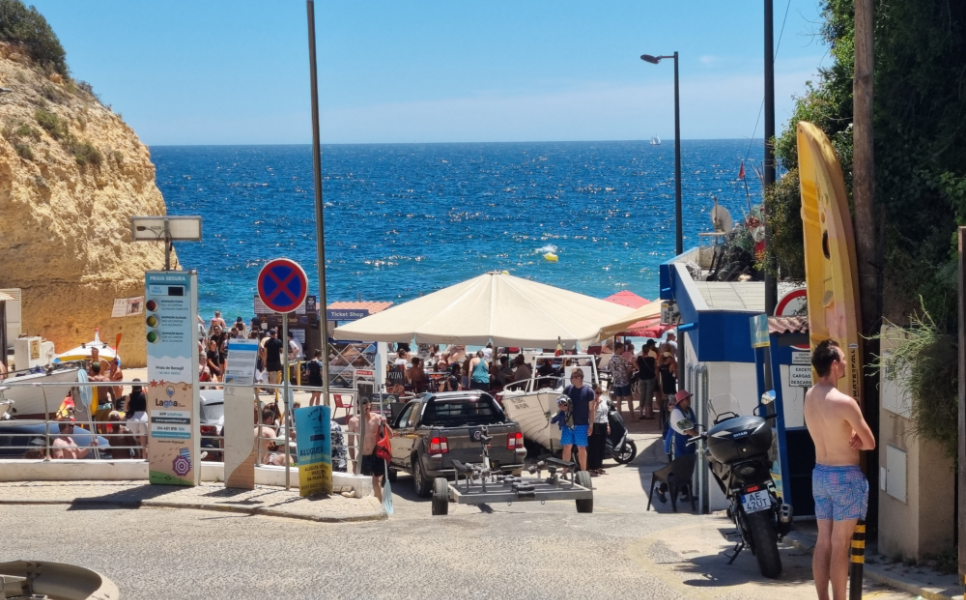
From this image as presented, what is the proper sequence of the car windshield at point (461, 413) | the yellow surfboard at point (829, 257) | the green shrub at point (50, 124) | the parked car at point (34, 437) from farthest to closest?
the green shrub at point (50, 124) < the car windshield at point (461, 413) < the parked car at point (34, 437) < the yellow surfboard at point (829, 257)

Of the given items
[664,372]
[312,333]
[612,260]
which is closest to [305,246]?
[612,260]

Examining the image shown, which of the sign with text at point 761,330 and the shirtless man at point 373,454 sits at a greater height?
the sign with text at point 761,330

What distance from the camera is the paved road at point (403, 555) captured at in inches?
290

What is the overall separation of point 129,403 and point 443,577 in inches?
331

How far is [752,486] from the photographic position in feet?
25.3

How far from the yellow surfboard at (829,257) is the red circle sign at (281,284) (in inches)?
201

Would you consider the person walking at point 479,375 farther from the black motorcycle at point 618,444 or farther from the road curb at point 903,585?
the road curb at point 903,585

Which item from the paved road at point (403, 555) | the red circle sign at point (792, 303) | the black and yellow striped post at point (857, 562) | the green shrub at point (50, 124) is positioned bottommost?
the paved road at point (403, 555)

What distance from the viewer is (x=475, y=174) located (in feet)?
609

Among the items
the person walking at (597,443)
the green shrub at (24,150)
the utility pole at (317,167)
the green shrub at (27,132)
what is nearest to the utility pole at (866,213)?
the utility pole at (317,167)

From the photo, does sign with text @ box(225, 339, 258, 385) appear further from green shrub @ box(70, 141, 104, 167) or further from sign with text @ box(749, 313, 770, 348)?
green shrub @ box(70, 141, 104, 167)

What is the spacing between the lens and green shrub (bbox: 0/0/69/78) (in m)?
33.8

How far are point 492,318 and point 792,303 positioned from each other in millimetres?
7222

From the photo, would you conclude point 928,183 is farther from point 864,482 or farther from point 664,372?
point 664,372
